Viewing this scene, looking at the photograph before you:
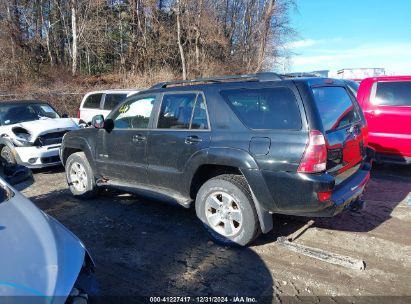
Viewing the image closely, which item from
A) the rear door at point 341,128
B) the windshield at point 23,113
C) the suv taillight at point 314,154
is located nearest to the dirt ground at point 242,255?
the rear door at point 341,128

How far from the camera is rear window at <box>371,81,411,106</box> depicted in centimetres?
712

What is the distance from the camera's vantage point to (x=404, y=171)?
7.61 meters

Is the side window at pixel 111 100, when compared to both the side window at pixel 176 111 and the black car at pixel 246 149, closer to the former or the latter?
the black car at pixel 246 149

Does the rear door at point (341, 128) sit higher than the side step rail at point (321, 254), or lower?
higher

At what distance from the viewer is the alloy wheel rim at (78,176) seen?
619cm

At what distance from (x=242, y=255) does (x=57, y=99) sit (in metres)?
15.0

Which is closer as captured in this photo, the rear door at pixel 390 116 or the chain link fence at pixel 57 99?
the rear door at pixel 390 116

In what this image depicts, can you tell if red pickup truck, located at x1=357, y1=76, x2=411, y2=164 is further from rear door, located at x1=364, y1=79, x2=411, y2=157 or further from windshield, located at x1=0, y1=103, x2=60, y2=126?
windshield, located at x1=0, y1=103, x2=60, y2=126

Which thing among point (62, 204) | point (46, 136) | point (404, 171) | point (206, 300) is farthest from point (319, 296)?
point (46, 136)

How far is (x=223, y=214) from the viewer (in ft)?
14.1

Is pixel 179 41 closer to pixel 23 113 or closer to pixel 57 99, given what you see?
pixel 57 99

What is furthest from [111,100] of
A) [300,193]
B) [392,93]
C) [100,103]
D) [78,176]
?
[300,193]

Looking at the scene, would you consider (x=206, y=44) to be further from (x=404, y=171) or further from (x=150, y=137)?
(x=150, y=137)

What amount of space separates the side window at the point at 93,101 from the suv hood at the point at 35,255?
924cm
